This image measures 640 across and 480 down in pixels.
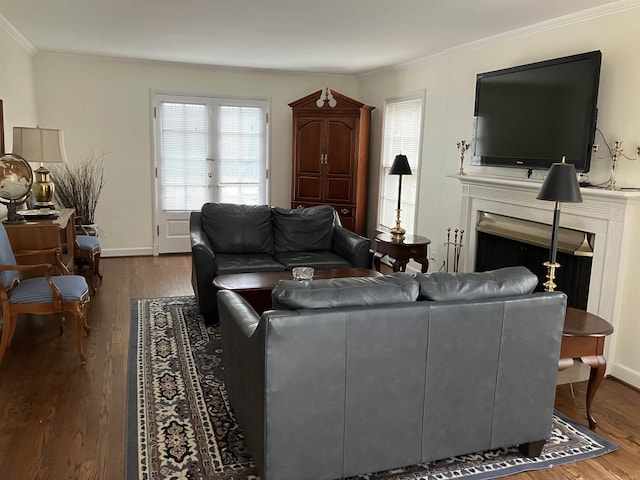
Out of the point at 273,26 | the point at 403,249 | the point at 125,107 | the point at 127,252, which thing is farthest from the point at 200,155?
the point at 403,249

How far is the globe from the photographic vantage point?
420 cm

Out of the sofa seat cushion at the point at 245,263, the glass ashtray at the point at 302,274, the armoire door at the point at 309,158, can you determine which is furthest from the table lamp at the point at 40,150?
the armoire door at the point at 309,158

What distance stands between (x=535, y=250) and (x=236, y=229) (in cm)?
264

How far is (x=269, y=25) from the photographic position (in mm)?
4453

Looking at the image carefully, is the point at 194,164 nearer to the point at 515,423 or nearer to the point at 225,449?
the point at 225,449

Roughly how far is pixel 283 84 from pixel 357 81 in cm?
105

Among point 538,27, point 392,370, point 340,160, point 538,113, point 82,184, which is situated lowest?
point 392,370

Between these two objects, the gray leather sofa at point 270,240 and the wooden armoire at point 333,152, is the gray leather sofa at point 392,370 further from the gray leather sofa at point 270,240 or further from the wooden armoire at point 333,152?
the wooden armoire at point 333,152

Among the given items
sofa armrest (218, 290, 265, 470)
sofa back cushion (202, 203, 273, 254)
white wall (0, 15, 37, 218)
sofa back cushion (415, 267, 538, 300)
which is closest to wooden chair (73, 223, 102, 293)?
white wall (0, 15, 37, 218)

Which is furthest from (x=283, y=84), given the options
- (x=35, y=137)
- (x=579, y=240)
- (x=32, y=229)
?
(x=579, y=240)

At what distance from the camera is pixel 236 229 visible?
Result: 199 inches

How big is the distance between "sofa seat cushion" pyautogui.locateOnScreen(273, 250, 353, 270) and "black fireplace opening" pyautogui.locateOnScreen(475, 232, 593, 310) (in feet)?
3.96

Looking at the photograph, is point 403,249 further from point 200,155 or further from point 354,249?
point 200,155

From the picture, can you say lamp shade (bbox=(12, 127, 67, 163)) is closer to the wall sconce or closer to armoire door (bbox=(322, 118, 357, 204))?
armoire door (bbox=(322, 118, 357, 204))
